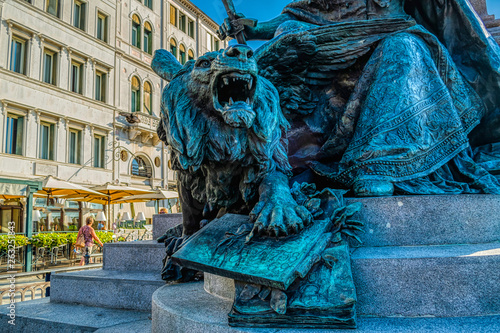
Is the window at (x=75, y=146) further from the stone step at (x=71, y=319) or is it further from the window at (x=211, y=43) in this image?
the stone step at (x=71, y=319)

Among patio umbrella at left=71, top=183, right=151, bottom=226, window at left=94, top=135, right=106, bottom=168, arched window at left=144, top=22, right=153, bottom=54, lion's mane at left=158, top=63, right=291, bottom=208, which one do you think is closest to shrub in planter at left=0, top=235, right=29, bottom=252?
patio umbrella at left=71, top=183, right=151, bottom=226

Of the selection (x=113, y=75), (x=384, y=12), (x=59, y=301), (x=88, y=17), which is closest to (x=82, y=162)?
(x=113, y=75)

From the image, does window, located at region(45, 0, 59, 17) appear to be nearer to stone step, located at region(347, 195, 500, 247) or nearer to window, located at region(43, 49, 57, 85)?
window, located at region(43, 49, 57, 85)

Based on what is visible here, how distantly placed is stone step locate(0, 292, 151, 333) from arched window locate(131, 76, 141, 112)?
64.4 ft

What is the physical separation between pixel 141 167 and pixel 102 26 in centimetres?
800

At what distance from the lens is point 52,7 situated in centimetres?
1684

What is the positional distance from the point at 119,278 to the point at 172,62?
4.95ft

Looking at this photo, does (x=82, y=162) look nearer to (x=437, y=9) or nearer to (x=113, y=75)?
(x=113, y=75)

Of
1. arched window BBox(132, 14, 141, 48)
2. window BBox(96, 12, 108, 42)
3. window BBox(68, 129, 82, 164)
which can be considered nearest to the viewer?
window BBox(68, 129, 82, 164)

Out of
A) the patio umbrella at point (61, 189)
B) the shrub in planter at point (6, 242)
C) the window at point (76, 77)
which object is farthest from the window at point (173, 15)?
the shrub in planter at point (6, 242)

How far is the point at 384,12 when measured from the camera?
109 inches

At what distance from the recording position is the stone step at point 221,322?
115 cm

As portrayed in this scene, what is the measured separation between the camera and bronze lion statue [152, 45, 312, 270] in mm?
1593

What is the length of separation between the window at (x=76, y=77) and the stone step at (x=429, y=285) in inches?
739
